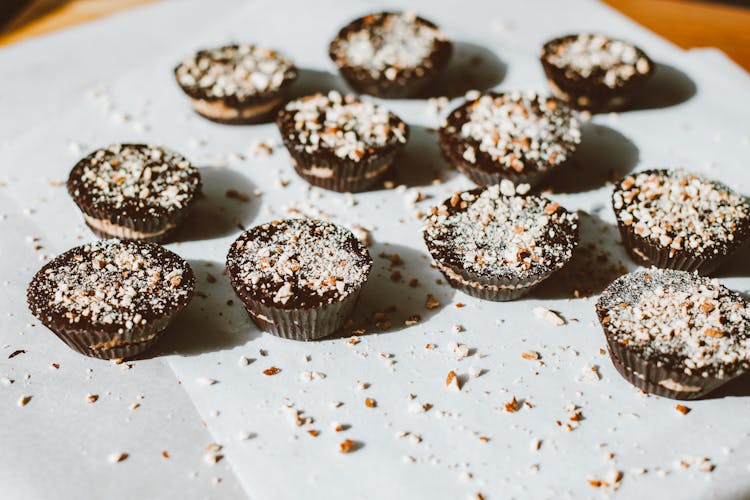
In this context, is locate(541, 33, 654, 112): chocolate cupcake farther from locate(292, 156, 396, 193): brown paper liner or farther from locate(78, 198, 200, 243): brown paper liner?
locate(78, 198, 200, 243): brown paper liner

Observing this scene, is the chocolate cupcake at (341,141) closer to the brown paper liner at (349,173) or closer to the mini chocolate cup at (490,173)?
the brown paper liner at (349,173)

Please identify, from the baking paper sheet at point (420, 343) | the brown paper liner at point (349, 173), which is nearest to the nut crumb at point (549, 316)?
the baking paper sheet at point (420, 343)

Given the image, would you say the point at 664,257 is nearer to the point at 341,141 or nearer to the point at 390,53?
the point at 341,141

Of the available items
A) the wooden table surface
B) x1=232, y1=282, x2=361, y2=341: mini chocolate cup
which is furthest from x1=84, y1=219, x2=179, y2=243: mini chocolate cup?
the wooden table surface

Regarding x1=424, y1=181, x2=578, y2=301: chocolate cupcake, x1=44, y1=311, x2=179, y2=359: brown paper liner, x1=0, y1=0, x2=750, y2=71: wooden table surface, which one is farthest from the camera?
x1=0, y1=0, x2=750, y2=71: wooden table surface

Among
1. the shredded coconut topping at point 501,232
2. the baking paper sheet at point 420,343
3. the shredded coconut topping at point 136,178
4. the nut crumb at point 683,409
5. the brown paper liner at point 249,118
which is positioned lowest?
the nut crumb at point 683,409

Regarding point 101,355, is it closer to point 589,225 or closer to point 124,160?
point 124,160
